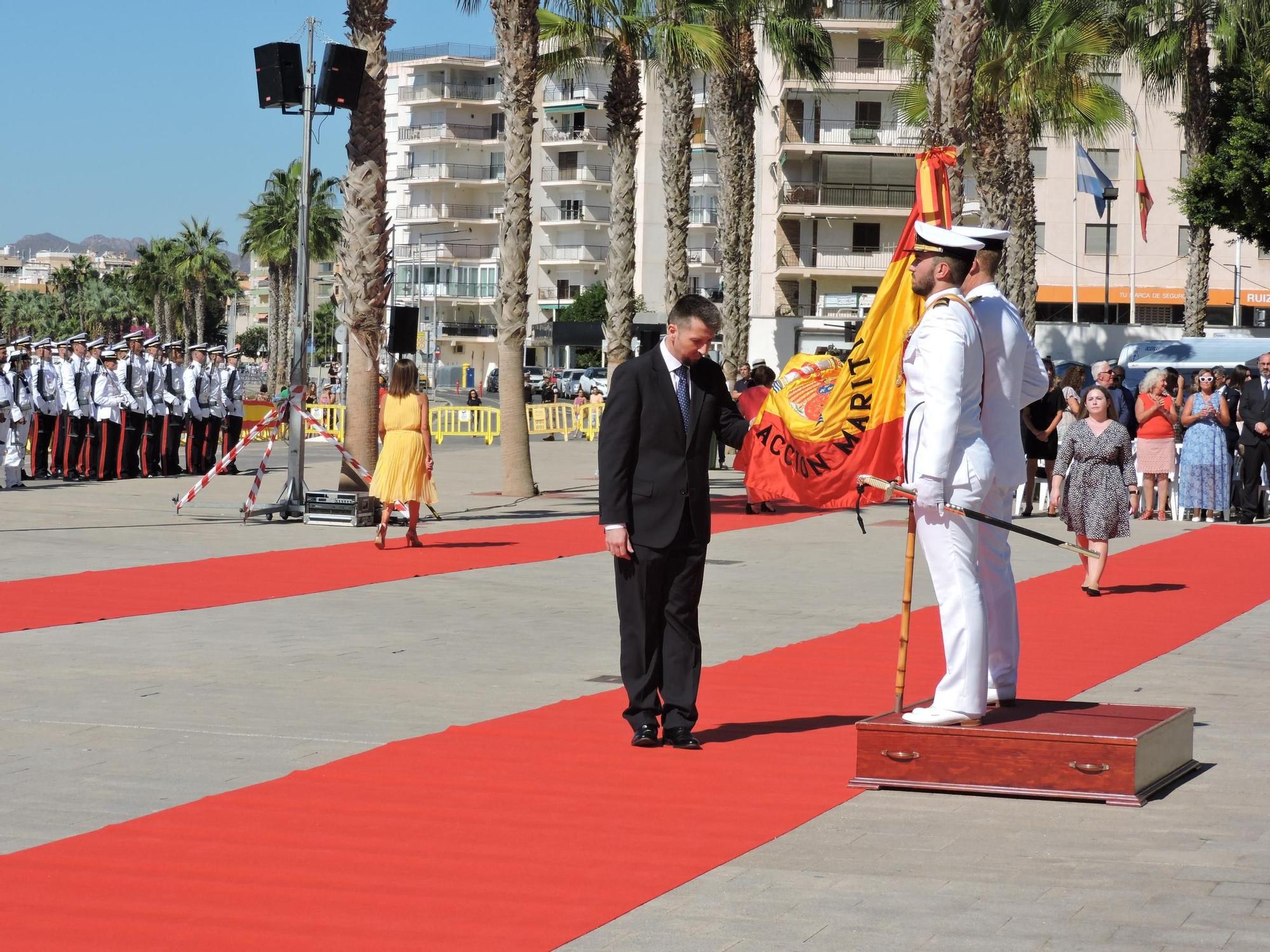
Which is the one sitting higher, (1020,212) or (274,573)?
(1020,212)

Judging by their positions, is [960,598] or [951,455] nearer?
[951,455]

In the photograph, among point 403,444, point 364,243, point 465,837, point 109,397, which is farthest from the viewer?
point 109,397

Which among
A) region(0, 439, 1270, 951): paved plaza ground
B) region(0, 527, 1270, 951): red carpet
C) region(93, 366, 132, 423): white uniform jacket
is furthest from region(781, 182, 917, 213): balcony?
region(0, 527, 1270, 951): red carpet

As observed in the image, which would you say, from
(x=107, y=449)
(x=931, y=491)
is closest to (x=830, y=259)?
(x=107, y=449)

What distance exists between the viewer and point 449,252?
4734 inches

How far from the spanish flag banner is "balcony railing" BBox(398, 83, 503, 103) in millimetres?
104353

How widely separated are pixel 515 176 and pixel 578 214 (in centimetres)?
8806

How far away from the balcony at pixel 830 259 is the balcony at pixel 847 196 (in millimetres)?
2025

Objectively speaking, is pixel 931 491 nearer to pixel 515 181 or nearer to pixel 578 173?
pixel 515 181

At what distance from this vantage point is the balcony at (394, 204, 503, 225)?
120 meters

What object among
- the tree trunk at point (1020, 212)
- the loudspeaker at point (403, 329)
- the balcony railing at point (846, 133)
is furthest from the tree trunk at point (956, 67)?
the balcony railing at point (846, 133)

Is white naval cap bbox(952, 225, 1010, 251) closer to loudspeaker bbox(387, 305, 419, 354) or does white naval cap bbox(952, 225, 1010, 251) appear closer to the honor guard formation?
loudspeaker bbox(387, 305, 419, 354)

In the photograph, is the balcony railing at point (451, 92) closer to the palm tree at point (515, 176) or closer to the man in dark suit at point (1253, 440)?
the palm tree at point (515, 176)

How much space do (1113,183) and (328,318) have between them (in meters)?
83.8
